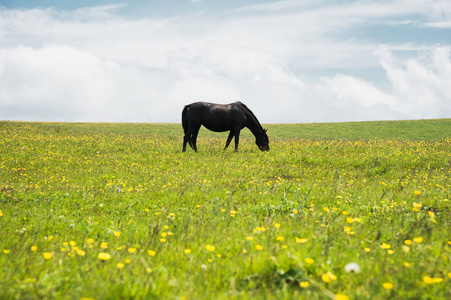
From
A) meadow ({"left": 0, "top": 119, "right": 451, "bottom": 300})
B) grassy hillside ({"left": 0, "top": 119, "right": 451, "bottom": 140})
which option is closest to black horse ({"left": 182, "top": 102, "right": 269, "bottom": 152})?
meadow ({"left": 0, "top": 119, "right": 451, "bottom": 300})

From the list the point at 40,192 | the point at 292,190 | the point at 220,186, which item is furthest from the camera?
the point at 220,186

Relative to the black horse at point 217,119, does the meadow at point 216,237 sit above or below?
below

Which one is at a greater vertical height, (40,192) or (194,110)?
(194,110)

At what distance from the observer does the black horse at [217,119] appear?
1591 centimetres

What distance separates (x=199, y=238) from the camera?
437 cm

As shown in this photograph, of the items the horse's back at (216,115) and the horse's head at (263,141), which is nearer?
the horse's back at (216,115)

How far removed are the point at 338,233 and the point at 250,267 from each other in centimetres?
171

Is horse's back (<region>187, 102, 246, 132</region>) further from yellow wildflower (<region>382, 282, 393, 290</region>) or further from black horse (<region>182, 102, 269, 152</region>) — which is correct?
yellow wildflower (<region>382, 282, 393, 290</region>)

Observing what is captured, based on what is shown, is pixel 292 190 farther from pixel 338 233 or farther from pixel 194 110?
pixel 194 110

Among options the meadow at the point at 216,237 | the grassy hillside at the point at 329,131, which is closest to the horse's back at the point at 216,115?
the meadow at the point at 216,237

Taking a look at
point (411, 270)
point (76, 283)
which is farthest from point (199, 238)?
point (411, 270)

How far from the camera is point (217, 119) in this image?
53.5ft

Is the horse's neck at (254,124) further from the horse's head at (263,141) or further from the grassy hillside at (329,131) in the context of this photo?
the grassy hillside at (329,131)

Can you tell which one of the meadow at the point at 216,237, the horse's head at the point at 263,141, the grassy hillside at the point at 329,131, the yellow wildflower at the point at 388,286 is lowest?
the meadow at the point at 216,237
